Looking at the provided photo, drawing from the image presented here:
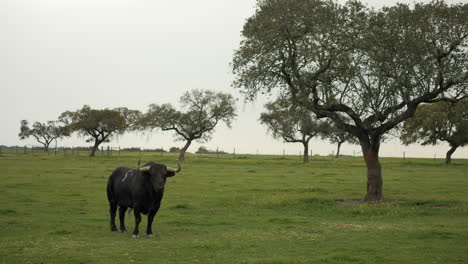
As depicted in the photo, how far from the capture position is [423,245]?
15805mm

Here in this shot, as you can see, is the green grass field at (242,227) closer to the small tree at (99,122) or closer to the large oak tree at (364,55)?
the large oak tree at (364,55)

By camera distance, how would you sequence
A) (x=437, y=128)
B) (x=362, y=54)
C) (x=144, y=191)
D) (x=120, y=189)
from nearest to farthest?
(x=144, y=191) < (x=120, y=189) < (x=362, y=54) < (x=437, y=128)

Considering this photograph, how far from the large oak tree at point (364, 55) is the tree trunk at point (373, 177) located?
2.2 inches

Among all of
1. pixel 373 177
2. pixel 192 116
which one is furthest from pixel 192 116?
pixel 373 177

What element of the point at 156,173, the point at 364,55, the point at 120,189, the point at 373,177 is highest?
the point at 364,55

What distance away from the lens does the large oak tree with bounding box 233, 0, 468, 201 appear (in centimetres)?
2753

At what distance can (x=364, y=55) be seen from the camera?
28.4 metres

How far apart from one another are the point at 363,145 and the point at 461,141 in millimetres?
60345

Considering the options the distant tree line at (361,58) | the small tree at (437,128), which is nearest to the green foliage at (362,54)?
the distant tree line at (361,58)

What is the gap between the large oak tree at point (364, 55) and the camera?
2753 cm

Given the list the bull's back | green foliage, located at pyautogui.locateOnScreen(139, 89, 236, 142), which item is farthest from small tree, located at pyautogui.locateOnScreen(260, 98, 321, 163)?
the bull's back

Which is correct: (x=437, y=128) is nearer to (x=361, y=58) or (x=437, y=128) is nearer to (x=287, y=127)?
(x=287, y=127)

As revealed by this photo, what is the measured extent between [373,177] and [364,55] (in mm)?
6807

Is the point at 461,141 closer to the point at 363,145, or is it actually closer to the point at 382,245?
the point at 363,145
